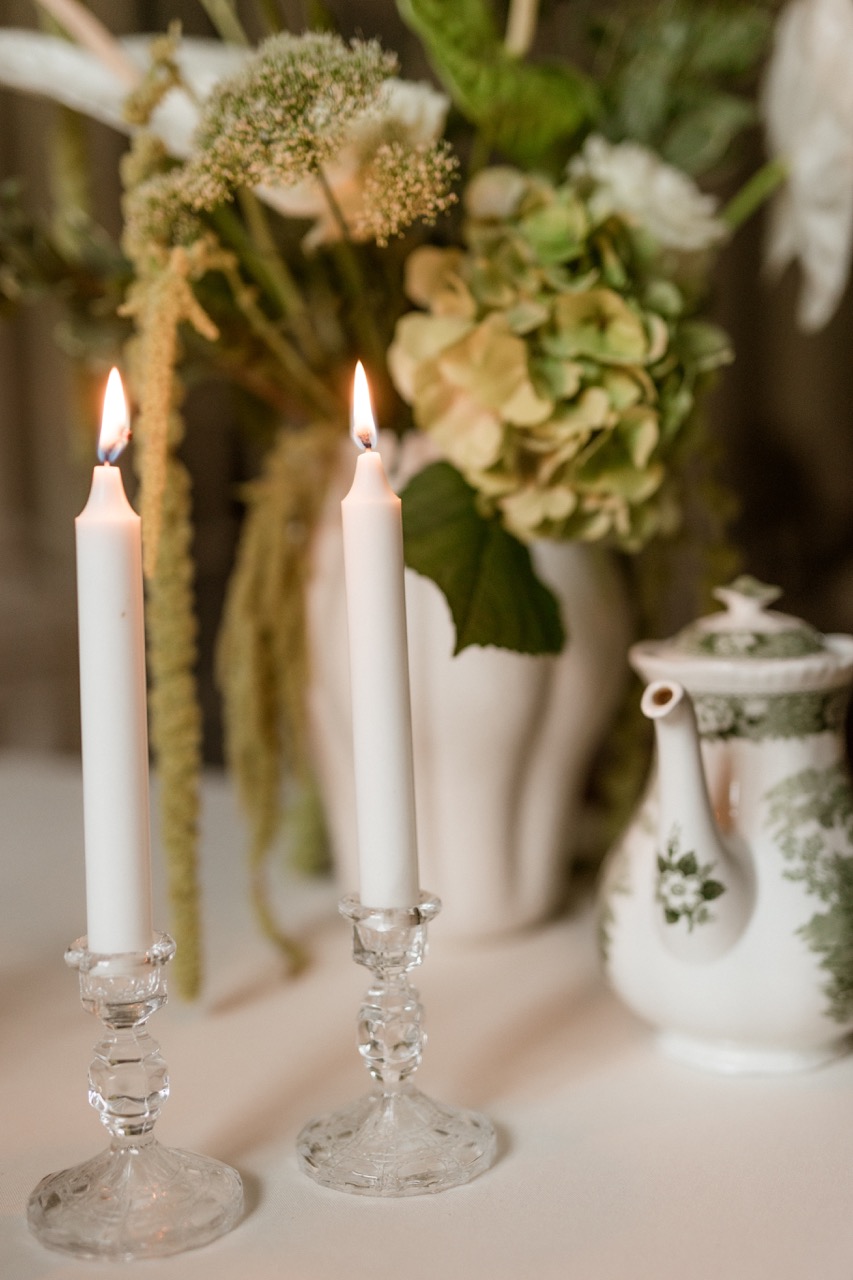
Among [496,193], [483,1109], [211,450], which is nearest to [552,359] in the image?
[496,193]

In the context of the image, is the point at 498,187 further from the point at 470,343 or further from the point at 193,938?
the point at 193,938

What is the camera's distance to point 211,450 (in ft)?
3.87

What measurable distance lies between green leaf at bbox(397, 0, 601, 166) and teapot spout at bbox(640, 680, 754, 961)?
11.0 inches

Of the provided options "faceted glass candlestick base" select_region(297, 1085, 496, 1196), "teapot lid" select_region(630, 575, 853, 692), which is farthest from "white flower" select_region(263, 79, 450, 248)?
"faceted glass candlestick base" select_region(297, 1085, 496, 1196)

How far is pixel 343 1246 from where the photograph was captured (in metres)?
0.40

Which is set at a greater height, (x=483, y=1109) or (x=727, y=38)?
(x=727, y=38)

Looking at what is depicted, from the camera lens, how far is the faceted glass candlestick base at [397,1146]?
431mm

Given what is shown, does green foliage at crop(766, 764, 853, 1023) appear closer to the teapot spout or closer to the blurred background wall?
the teapot spout

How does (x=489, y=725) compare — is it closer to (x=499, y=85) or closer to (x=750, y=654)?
(x=750, y=654)

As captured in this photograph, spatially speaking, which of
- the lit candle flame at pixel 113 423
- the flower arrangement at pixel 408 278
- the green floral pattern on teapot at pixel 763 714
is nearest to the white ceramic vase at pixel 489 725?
the flower arrangement at pixel 408 278

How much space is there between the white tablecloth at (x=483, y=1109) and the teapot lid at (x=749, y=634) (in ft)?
0.55

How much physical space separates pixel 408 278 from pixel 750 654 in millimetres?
237

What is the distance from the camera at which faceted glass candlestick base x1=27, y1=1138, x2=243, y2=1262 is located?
15.7 inches

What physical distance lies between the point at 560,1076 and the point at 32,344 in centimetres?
91
